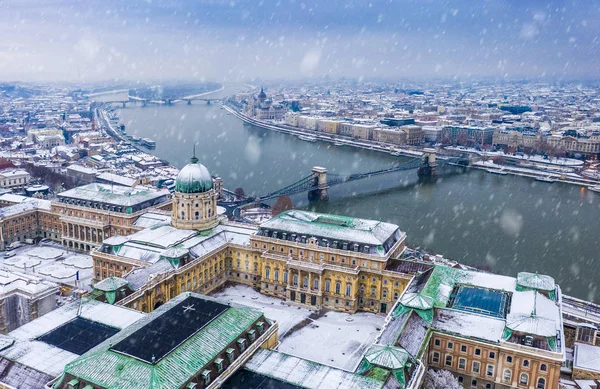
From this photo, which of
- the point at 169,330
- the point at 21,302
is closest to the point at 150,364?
the point at 169,330

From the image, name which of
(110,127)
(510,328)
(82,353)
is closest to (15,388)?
(82,353)

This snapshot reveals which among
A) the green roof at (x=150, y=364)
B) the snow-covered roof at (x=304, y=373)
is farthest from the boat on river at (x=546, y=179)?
the green roof at (x=150, y=364)

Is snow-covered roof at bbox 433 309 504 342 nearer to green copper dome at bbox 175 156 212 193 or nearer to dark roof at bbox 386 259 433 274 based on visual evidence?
dark roof at bbox 386 259 433 274

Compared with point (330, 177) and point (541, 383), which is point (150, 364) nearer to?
point (541, 383)

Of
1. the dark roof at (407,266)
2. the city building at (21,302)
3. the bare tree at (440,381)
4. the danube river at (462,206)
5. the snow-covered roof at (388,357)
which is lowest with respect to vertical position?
the danube river at (462,206)

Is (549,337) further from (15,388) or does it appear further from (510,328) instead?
(15,388)

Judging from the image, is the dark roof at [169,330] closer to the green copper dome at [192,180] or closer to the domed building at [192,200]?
the domed building at [192,200]
